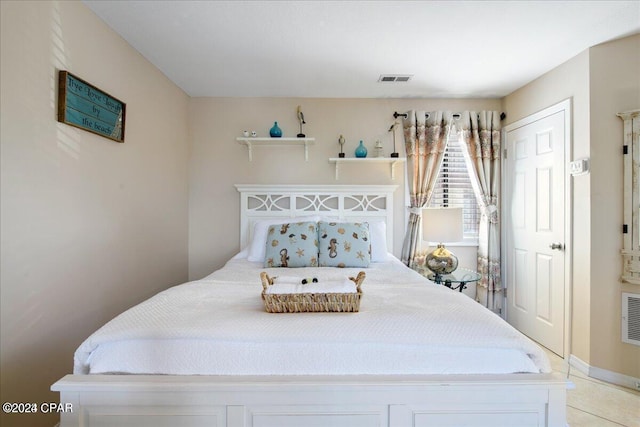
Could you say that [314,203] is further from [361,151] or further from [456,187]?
[456,187]

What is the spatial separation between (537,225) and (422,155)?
1289 millimetres

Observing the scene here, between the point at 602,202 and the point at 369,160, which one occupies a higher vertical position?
the point at 369,160

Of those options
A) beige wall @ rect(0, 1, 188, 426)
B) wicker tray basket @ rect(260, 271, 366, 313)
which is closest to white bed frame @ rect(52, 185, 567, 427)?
wicker tray basket @ rect(260, 271, 366, 313)

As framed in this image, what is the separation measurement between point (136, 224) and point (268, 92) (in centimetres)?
184

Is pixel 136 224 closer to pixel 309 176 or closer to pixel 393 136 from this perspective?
pixel 309 176

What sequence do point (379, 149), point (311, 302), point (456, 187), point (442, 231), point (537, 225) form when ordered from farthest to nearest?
point (456, 187), point (379, 149), point (537, 225), point (442, 231), point (311, 302)

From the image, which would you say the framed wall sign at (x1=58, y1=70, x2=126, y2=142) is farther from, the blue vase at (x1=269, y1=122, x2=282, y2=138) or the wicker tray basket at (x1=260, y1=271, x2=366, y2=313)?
the wicker tray basket at (x1=260, y1=271, x2=366, y2=313)

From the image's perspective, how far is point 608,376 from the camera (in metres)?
2.31

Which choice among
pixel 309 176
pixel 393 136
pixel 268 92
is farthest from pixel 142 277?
pixel 393 136

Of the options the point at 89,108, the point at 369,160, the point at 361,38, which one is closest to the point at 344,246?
the point at 369,160

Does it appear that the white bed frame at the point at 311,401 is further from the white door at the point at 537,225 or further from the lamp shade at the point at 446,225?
the white door at the point at 537,225

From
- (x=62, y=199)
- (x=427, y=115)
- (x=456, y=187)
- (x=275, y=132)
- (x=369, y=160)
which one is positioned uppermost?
(x=427, y=115)

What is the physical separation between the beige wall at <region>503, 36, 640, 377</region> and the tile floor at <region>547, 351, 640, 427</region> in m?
0.15

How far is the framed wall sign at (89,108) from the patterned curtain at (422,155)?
2706 millimetres
